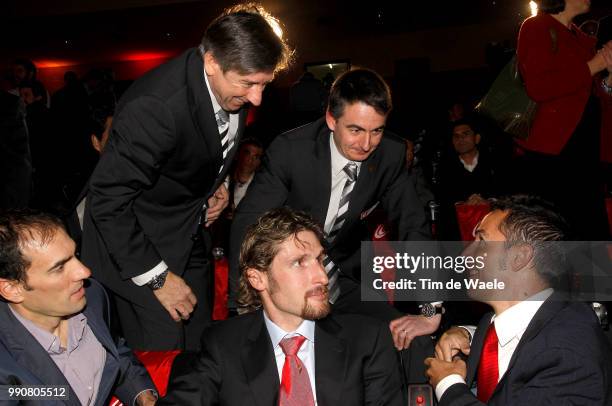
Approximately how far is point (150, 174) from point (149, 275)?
1.18 feet

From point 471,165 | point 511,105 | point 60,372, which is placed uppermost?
point 471,165

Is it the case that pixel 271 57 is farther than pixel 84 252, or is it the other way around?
pixel 84 252

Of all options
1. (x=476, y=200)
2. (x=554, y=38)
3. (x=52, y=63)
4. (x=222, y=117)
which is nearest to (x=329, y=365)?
(x=222, y=117)

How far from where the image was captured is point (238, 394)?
73.7 inches

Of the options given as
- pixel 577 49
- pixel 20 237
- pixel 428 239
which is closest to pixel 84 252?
pixel 20 237

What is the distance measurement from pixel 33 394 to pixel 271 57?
1265 mm

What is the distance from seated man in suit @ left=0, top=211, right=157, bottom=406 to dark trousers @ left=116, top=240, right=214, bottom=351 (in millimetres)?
364

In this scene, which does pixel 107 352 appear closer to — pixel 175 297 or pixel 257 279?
pixel 175 297

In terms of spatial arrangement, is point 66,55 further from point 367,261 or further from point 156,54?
point 367,261

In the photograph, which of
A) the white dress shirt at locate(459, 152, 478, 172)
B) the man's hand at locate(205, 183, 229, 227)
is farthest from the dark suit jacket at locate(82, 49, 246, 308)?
the white dress shirt at locate(459, 152, 478, 172)

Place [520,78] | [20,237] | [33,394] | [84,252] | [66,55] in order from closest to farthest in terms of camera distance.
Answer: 1. [33,394]
2. [20,237]
3. [84,252]
4. [520,78]
5. [66,55]

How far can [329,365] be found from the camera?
193 cm

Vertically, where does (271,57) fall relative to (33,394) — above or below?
above

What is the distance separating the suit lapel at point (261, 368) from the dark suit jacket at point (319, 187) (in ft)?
1.72
